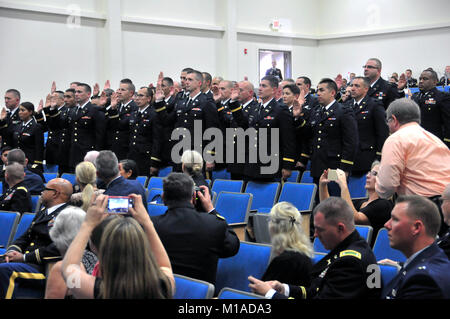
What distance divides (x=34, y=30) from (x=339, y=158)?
752cm

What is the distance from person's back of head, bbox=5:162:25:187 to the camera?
4855mm

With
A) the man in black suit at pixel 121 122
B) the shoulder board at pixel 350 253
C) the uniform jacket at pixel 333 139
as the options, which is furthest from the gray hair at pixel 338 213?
the man in black suit at pixel 121 122

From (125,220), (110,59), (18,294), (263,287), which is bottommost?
(18,294)

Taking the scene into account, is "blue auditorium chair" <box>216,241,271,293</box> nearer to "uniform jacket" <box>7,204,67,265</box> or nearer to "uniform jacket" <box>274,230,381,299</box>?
"uniform jacket" <box>274,230,381,299</box>

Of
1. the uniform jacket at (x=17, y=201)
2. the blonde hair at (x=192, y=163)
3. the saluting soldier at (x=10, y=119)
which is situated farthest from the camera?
the saluting soldier at (x=10, y=119)

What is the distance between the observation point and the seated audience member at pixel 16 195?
4.80m

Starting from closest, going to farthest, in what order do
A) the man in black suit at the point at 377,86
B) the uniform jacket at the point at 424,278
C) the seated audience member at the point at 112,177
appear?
1. the uniform jacket at the point at 424,278
2. the seated audience member at the point at 112,177
3. the man in black suit at the point at 377,86

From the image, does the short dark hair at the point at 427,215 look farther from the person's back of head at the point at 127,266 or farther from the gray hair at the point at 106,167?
the gray hair at the point at 106,167

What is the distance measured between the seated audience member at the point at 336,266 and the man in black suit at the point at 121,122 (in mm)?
5158

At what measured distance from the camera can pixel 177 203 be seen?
301 cm

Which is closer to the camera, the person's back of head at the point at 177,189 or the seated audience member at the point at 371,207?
the person's back of head at the point at 177,189

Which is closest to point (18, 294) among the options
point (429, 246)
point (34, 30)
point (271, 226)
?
point (271, 226)

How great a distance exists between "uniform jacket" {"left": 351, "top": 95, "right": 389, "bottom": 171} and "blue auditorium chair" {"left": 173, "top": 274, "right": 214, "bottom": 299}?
3.83 metres
